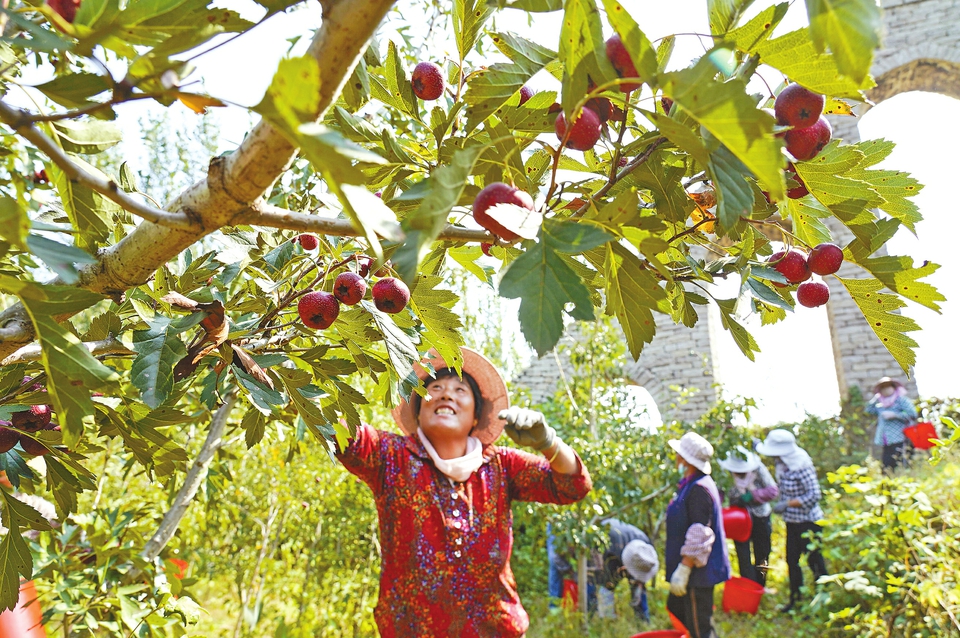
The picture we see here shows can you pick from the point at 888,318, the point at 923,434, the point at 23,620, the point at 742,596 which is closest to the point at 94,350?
Answer: the point at 888,318

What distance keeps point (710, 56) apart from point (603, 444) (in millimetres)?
4850

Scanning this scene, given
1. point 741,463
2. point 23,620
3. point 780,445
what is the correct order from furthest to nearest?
1. point 780,445
2. point 741,463
3. point 23,620

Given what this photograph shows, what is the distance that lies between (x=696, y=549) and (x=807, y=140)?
386 centimetres

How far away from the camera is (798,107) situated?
0.68 metres

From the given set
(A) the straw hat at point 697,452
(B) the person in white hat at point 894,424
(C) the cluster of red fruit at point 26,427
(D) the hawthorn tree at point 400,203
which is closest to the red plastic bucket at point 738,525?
(A) the straw hat at point 697,452

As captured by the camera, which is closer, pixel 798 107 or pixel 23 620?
pixel 798 107

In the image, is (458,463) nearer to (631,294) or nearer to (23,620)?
(23,620)

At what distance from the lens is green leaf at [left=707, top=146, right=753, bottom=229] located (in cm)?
58

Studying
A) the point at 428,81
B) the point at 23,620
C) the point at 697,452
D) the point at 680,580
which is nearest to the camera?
the point at 428,81

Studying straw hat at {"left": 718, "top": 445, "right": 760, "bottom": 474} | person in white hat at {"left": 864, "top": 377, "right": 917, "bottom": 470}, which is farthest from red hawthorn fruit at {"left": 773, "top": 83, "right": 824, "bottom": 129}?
person in white hat at {"left": 864, "top": 377, "right": 917, "bottom": 470}

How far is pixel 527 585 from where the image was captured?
5.97 meters

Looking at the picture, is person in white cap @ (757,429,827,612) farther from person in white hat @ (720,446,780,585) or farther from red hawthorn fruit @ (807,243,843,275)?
red hawthorn fruit @ (807,243,843,275)

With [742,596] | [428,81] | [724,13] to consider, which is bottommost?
[742,596]

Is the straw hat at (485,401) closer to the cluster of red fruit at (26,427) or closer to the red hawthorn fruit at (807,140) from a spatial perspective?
the cluster of red fruit at (26,427)
